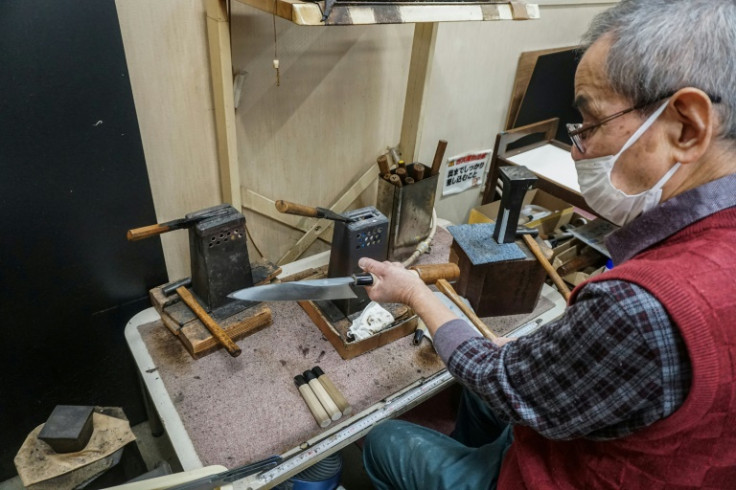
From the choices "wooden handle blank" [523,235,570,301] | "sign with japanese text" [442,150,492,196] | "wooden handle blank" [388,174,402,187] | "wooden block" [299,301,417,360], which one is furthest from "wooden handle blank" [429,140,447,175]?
"sign with japanese text" [442,150,492,196]

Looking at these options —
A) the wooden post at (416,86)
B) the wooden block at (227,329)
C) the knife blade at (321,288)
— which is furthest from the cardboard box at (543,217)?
the wooden block at (227,329)

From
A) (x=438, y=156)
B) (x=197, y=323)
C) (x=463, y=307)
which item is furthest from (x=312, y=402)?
(x=438, y=156)

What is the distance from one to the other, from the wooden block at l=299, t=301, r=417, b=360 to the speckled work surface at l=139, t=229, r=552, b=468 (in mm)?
18

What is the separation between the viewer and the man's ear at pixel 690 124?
25.1 inches

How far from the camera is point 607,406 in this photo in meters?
0.66

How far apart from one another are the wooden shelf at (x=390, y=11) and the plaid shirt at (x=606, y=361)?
2.19ft

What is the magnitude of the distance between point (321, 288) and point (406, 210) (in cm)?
50

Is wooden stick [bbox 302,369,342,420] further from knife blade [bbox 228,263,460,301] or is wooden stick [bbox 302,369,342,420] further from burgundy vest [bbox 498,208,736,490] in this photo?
burgundy vest [bbox 498,208,736,490]

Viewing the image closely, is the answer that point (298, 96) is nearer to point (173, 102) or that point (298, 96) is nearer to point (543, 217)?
point (173, 102)

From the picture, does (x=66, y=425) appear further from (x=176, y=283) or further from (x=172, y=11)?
(x=172, y=11)

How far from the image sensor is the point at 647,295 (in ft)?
2.01

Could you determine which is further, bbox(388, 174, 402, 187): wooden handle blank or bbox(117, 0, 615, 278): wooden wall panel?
bbox(388, 174, 402, 187): wooden handle blank

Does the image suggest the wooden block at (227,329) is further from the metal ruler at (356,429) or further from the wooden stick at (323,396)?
the metal ruler at (356,429)

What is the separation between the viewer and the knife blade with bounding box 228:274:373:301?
1.09 meters
